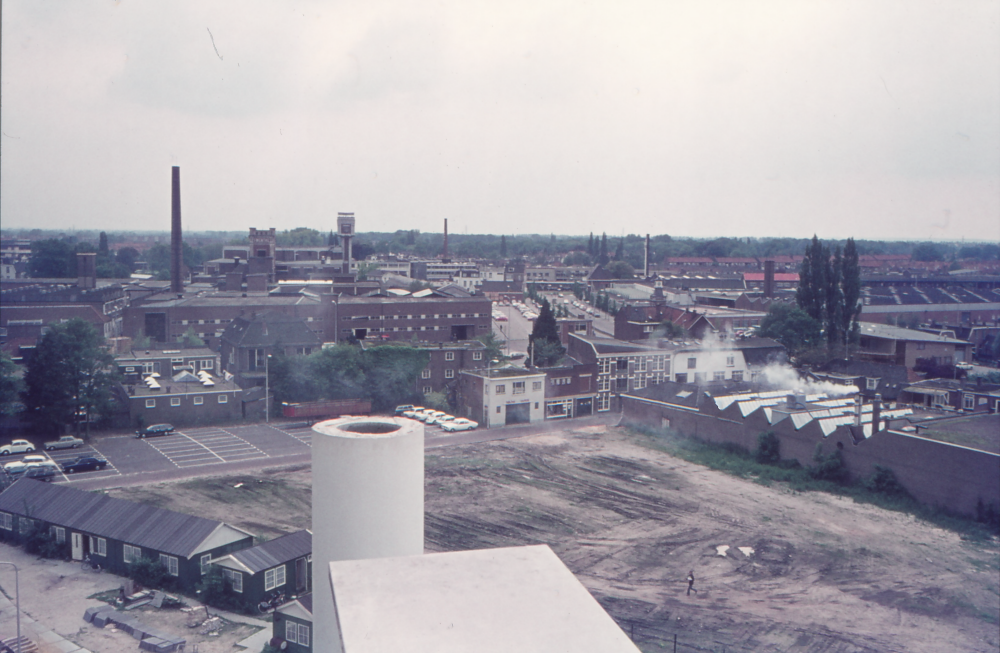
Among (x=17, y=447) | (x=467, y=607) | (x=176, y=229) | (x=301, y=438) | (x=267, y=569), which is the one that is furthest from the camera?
(x=176, y=229)

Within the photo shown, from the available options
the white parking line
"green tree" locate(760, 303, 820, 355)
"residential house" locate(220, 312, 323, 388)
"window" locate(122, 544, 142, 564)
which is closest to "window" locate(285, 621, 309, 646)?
"window" locate(122, 544, 142, 564)

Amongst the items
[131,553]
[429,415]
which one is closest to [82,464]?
[131,553]

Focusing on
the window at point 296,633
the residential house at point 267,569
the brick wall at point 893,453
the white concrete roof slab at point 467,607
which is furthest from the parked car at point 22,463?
the brick wall at point 893,453

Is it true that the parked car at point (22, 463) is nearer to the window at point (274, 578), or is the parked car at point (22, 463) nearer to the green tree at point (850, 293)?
A: the window at point (274, 578)

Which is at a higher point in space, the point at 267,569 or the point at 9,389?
the point at 9,389

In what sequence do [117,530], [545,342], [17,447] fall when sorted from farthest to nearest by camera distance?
[545,342] → [17,447] → [117,530]

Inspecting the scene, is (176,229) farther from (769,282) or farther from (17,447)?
(769,282)

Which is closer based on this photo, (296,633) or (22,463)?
(296,633)
